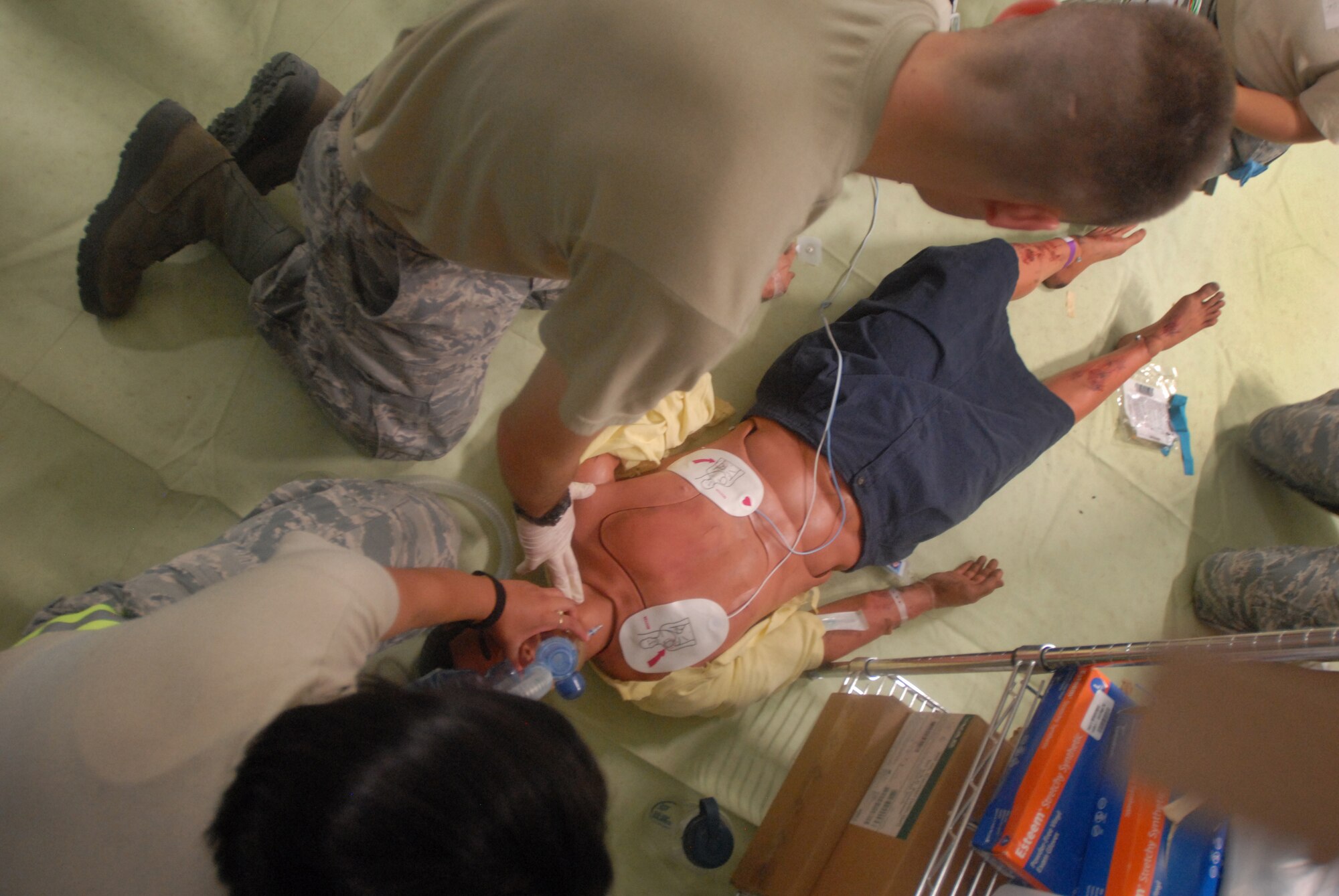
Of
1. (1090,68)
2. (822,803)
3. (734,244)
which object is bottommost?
(822,803)

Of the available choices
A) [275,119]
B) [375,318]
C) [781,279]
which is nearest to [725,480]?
[781,279]

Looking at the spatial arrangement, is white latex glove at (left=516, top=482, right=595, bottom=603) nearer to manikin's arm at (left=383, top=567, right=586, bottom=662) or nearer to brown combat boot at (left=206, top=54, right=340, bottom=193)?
manikin's arm at (left=383, top=567, right=586, bottom=662)

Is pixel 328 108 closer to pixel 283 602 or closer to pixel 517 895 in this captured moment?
pixel 283 602

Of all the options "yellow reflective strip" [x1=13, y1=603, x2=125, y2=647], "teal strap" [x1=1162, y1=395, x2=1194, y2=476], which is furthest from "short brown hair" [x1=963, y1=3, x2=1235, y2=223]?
"teal strap" [x1=1162, y1=395, x2=1194, y2=476]

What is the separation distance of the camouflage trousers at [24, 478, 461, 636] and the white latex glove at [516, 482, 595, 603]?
5.6 inches

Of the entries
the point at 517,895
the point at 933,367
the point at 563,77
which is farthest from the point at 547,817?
the point at 933,367

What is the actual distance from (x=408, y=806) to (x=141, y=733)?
0.25 metres

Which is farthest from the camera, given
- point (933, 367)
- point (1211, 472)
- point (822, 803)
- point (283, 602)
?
point (1211, 472)

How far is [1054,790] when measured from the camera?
879mm

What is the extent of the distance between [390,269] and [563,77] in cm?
52

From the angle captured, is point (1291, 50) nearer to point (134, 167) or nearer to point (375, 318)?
point (375, 318)

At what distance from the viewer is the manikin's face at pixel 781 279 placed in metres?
1.64

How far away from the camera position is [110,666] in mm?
582

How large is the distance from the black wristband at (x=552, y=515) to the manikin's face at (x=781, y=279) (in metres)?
0.74
